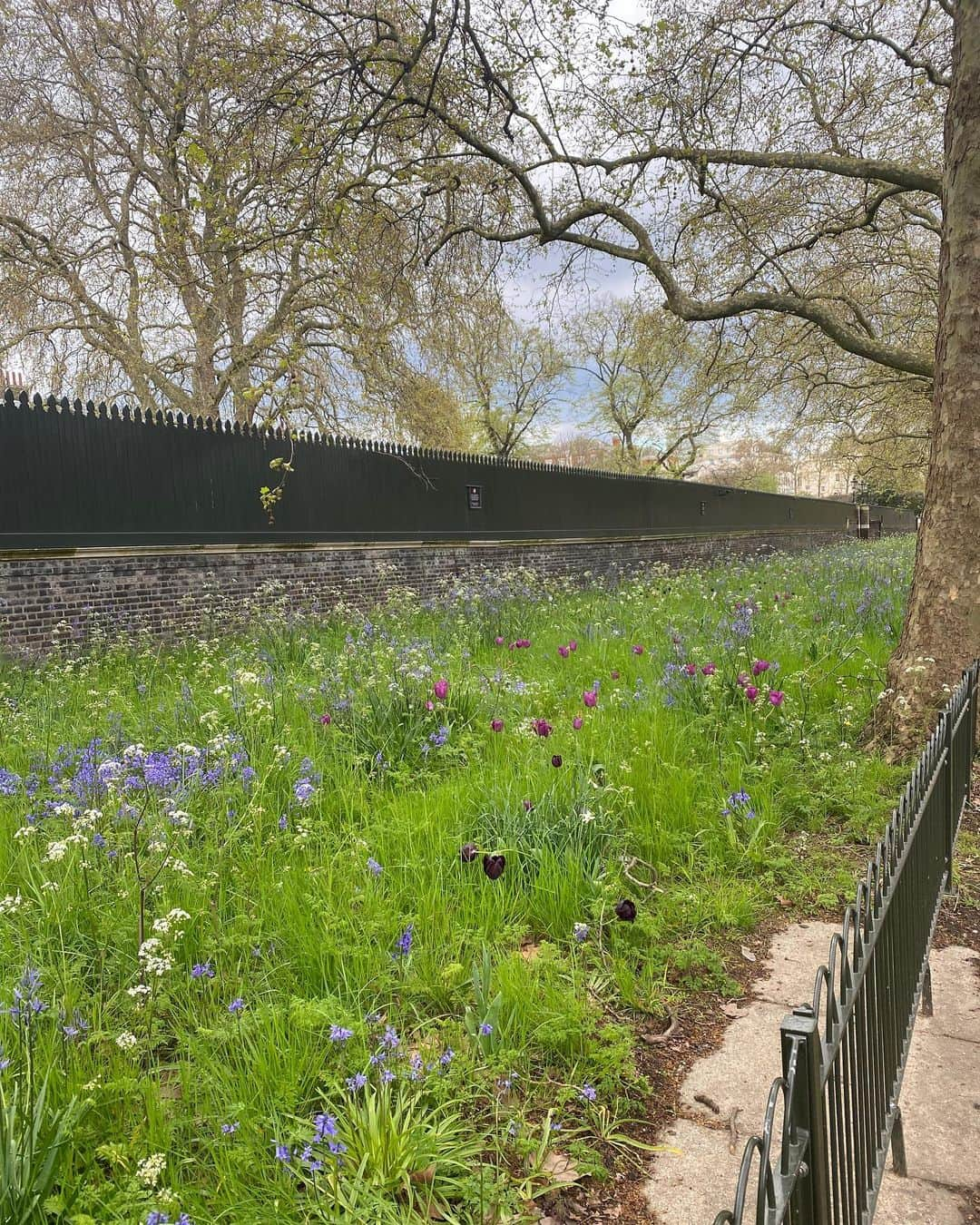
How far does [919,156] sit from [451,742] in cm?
1080

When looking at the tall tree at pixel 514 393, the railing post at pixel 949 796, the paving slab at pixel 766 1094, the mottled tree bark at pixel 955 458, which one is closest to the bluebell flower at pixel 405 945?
the paving slab at pixel 766 1094

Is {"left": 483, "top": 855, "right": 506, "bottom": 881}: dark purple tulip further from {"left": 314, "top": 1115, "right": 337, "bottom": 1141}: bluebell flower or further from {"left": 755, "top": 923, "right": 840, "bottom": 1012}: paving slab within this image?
{"left": 755, "top": 923, "right": 840, "bottom": 1012}: paving slab

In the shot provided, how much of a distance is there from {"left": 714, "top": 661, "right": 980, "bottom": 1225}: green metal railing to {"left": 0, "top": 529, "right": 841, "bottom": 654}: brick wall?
762 cm

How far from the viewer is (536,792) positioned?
12.2 feet

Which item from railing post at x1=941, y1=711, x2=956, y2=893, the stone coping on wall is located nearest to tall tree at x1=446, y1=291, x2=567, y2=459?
the stone coping on wall

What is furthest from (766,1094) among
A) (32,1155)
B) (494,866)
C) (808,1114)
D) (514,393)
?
(514,393)

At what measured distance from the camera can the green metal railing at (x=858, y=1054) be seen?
3.92 feet

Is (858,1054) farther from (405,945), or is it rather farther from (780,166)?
(780,166)

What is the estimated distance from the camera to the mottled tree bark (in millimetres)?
4844

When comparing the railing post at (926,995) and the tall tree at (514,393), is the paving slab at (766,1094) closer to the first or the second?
the railing post at (926,995)

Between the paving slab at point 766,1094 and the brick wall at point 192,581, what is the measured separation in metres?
7.33

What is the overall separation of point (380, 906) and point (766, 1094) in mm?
1407

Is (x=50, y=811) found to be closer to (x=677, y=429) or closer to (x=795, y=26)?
(x=795, y=26)

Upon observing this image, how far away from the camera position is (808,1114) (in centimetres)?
128
